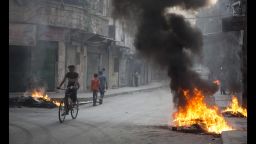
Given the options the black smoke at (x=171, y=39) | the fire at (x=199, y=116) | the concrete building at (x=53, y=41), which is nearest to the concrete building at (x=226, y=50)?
the black smoke at (x=171, y=39)

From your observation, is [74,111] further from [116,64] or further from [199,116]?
[116,64]

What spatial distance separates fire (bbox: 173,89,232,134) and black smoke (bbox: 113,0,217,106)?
24 centimetres

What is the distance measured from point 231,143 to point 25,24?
1711cm

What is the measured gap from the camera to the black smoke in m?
12.0

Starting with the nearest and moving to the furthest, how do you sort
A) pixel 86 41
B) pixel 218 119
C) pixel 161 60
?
pixel 218 119 → pixel 161 60 → pixel 86 41

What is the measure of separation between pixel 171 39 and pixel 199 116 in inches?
113

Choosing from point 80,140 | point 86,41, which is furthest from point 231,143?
point 86,41

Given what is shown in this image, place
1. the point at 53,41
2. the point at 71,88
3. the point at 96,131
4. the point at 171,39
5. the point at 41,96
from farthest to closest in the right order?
1. the point at 53,41
2. the point at 41,96
3. the point at 71,88
4. the point at 171,39
5. the point at 96,131

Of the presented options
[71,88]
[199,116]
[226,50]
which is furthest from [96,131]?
[226,50]

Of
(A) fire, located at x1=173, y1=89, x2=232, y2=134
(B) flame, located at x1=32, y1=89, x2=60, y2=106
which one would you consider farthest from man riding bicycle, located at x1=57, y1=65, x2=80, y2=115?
(B) flame, located at x1=32, y1=89, x2=60, y2=106

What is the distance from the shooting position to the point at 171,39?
12.4 meters
